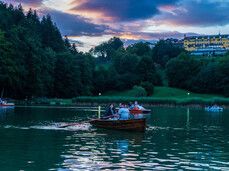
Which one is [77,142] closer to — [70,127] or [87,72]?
[70,127]

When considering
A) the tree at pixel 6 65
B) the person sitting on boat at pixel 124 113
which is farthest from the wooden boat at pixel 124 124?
the tree at pixel 6 65

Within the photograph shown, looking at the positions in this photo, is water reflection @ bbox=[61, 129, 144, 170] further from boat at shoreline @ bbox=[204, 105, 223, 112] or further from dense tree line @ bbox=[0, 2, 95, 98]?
dense tree line @ bbox=[0, 2, 95, 98]

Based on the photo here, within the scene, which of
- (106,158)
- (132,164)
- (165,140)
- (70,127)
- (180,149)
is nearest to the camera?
(132,164)

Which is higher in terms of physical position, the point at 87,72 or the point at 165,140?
the point at 87,72

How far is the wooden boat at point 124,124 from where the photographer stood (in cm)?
2655

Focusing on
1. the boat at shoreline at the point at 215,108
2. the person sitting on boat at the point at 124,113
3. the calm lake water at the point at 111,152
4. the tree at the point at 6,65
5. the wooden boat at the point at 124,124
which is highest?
the tree at the point at 6,65

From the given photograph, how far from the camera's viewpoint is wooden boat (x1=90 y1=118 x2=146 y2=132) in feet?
87.1

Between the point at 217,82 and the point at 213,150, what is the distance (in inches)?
4563

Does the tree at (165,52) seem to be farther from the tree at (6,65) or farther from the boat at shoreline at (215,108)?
the tree at (6,65)

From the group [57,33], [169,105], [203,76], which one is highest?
[57,33]

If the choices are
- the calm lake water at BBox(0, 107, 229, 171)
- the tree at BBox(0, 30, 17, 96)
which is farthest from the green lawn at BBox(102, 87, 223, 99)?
the calm lake water at BBox(0, 107, 229, 171)

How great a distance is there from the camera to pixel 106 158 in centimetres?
1543

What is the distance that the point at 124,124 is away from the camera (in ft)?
89.5

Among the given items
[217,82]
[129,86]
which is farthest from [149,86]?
[217,82]
